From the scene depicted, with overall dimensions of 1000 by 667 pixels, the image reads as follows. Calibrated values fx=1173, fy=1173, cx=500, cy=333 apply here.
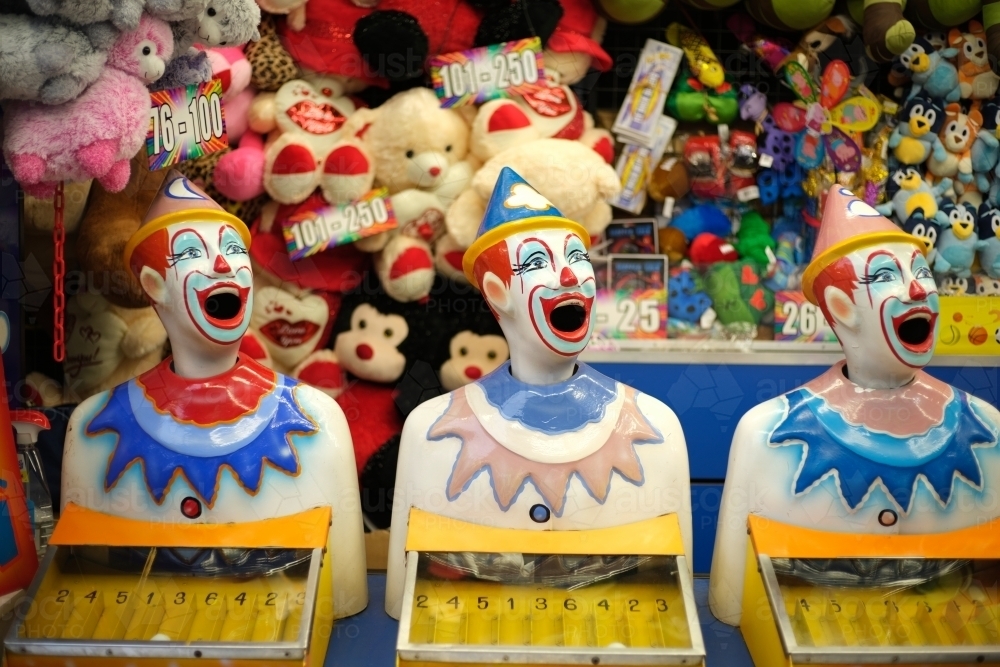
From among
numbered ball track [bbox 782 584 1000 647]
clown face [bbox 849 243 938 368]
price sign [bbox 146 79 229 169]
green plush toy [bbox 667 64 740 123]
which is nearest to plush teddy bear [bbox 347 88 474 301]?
green plush toy [bbox 667 64 740 123]

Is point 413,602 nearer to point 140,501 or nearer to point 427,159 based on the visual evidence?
point 140,501

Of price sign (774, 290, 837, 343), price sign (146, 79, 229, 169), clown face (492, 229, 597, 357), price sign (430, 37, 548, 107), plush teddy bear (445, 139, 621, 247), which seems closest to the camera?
clown face (492, 229, 597, 357)

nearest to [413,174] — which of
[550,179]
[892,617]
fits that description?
[550,179]

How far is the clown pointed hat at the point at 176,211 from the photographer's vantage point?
2010 mm

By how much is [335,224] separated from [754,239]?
1.11 meters

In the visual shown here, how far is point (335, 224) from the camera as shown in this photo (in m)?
2.90

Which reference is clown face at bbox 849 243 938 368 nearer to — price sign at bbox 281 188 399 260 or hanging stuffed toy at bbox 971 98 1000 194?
hanging stuffed toy at bbox 971 98 1000 194

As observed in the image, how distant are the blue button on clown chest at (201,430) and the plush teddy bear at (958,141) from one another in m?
1.87

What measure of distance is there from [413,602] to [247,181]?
52.4 inches

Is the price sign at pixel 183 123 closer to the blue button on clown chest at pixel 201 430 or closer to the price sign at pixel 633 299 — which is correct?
the blue button on clown chest at pixel 201 430

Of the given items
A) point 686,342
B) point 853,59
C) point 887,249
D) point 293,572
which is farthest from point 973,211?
point 293,572

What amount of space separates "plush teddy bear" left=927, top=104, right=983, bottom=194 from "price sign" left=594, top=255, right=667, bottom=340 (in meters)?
0.76

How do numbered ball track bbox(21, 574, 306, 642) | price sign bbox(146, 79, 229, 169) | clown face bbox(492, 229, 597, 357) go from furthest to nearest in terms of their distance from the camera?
price sign bbox(146, 79, 229, 169) < clown face bbox(492, 229, 597, 357) < numbered ball track bbox(21, 574, 306, 642)

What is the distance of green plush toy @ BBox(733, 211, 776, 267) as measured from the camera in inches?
123
